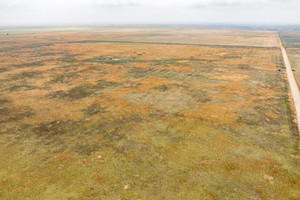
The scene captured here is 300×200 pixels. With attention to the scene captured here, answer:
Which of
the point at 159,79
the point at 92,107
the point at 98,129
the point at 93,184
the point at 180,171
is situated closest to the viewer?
the point at 93,184

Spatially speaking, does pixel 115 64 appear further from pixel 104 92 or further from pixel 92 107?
pixel 92 107

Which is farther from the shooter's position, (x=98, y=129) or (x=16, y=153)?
(x=98, y=129)

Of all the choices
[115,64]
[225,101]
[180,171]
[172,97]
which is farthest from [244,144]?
[115,64]

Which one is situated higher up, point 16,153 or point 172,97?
point 172,97

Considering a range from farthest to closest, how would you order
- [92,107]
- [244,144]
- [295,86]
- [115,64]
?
1. [115,64]
2. [295,86]
3. [92,107]
4. [244,144]

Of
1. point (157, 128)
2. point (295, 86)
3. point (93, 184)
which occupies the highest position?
point (295, 86)

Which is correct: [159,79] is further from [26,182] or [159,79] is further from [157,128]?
[26,182]
